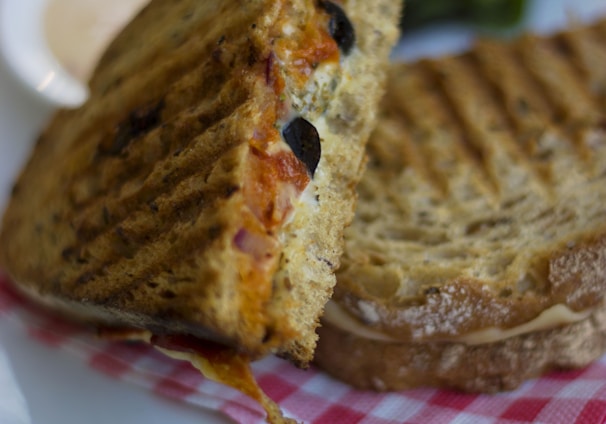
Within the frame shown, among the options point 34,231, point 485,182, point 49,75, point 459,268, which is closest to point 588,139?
point 485,182

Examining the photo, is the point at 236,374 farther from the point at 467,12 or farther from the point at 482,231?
the point at 467,12

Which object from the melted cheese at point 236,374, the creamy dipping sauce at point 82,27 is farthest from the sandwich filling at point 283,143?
the creamy dipping sauce at point 82,27

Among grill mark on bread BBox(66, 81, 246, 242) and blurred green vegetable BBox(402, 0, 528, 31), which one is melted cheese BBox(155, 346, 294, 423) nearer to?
grill mark on bread BBox(66, 81, 246, 242)

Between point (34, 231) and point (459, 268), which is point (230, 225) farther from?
point (34, 231)

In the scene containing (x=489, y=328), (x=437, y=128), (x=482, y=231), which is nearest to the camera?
(x=489, y=328)

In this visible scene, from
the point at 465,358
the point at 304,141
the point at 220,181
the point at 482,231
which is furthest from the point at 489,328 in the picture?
the point at 220,181

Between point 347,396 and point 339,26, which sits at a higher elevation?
point 339,26
